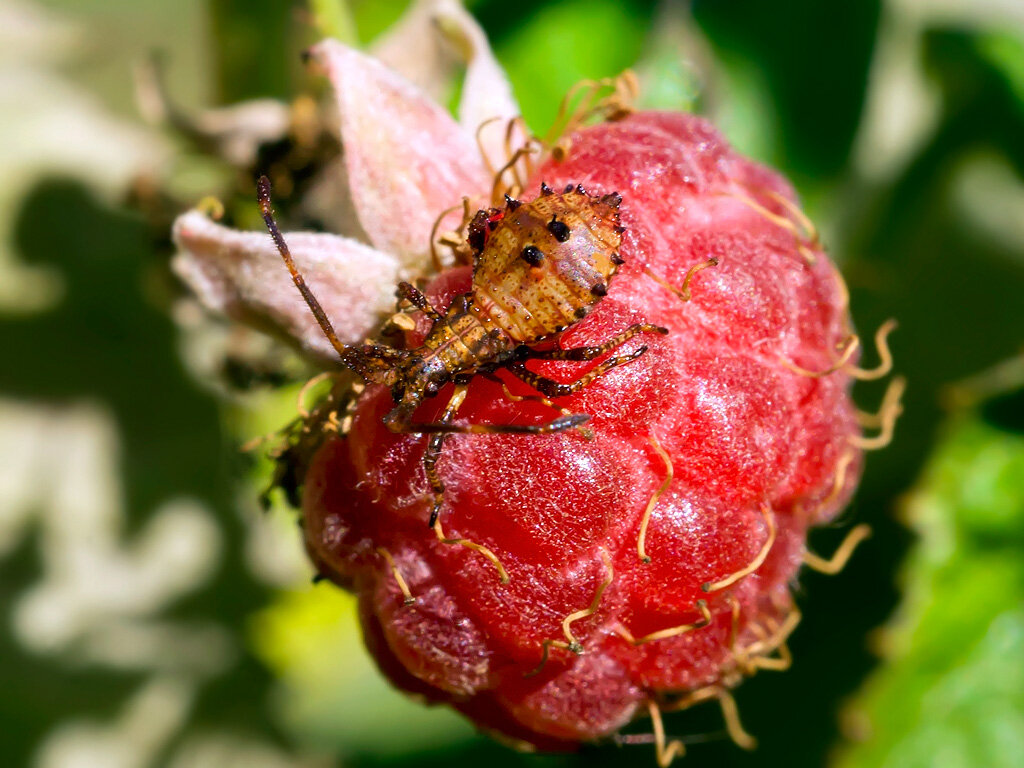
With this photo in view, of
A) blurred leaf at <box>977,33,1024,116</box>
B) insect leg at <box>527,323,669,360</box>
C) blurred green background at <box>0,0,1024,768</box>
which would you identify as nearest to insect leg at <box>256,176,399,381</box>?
insect leg at <box>527,323,669,360</box>

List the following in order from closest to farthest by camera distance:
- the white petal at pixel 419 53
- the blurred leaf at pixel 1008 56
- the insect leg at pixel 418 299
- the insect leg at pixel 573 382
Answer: the insect leg at pixel 573 382
the insect leg at pixel 418 299
the white petal at pixel 419 53
the blurred leaf at pixel 1008 56

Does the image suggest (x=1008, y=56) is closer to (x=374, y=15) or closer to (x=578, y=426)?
(x=374, y=15)

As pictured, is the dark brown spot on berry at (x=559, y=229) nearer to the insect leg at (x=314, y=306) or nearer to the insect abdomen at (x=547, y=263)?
the insect abdomen at (x=547, y=263)

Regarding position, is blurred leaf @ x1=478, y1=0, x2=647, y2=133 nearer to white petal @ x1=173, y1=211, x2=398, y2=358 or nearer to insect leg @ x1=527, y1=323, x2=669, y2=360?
white petal @ x1=173, y1=211, x2=398, y2=358

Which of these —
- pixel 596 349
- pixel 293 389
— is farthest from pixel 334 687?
pixel 596 349

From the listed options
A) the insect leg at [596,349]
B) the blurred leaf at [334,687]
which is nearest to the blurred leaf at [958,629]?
the insect leg at [596,349]
